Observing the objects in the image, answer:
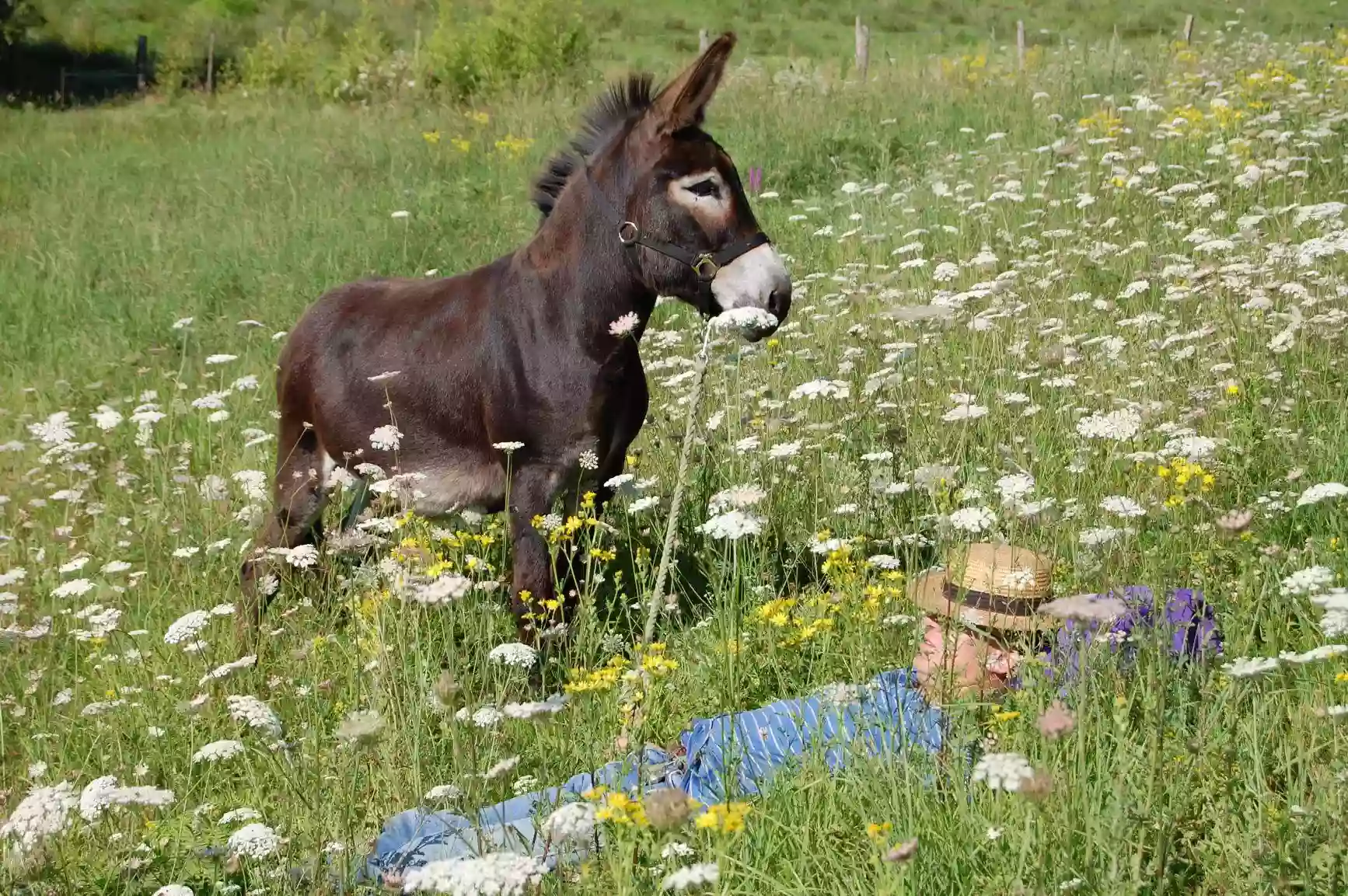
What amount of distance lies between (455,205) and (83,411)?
459cm

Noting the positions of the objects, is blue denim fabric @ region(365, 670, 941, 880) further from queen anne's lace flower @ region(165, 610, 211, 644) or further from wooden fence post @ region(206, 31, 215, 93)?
wooden fence post @ region(206, 31, 215, 93)

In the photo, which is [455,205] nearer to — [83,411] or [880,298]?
[83,411]

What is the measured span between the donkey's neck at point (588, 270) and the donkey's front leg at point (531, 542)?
0.51 metres

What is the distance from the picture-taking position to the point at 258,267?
9688mm

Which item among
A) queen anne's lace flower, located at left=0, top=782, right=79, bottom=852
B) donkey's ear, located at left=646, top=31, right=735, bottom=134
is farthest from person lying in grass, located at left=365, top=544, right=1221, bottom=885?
donkey's ear, located at left=646, top=31, right=735, bottom=134

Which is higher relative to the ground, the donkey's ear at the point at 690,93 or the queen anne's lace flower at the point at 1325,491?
the donkey's ear at the point at 690,93

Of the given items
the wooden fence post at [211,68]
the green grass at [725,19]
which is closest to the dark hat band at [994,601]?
the green grass at [725,19]

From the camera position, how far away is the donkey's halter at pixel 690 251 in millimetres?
3799

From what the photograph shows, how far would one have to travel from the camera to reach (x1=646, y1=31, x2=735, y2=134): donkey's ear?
385 cm

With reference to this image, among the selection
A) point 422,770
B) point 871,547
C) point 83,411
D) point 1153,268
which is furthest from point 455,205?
point 422,770

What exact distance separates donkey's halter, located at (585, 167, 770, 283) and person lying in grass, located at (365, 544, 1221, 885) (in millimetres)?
1215

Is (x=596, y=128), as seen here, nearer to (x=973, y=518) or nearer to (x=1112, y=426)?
(x=1112, y=426)

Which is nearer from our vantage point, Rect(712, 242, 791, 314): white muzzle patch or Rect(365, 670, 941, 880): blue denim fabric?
Rect(365, 670, 941, 880): blue denim fabric

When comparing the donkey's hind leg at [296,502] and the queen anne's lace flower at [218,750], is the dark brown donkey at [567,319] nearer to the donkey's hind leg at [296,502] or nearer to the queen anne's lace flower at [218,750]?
the donkey's hind leg at [296,502]
